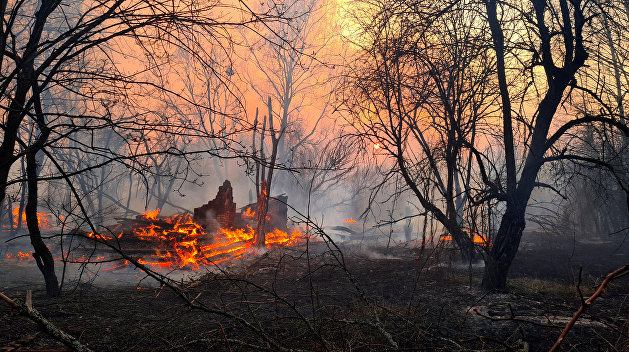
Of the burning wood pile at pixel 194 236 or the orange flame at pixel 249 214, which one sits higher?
the orange flame at pixel 249 214

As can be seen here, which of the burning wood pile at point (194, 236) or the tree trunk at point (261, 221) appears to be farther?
the tree trunk at point (261, 221)

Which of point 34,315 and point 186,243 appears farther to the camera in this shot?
point 186,243

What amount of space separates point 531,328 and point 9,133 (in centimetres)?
661

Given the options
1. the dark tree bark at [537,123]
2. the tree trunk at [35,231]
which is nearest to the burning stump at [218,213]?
the tree trunk at [35,231]

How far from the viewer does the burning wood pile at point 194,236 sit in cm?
1188

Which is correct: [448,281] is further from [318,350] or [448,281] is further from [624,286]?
[318,350]

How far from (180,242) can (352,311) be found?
8.52 meters

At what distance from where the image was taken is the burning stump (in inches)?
568

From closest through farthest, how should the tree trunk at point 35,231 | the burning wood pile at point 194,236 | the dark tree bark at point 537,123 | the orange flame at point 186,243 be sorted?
1. the tree trunk at point 35,231
2. the dark tree bark at point 537,123
3. the orange flame at point 186,243
4. the burning wood pile at point 194,236

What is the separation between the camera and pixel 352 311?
4801mm

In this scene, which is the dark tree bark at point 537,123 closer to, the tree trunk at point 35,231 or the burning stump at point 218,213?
the tree trunk at point 35,231

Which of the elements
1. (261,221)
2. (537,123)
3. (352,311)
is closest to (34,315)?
(352,311)

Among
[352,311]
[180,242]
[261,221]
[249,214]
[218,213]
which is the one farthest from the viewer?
[249,214]

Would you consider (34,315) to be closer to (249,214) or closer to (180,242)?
(180,242)
